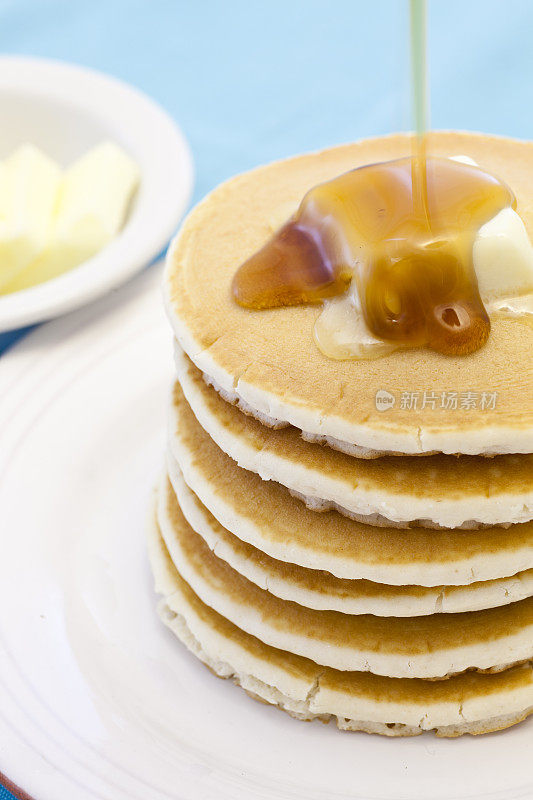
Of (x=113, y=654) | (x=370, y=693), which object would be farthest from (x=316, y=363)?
(x=113, y=654)

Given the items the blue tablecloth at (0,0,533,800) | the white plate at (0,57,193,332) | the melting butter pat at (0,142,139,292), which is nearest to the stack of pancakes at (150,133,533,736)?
the white plate at (0,57,193,332)

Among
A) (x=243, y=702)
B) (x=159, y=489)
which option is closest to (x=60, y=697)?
(x=243, y=702)

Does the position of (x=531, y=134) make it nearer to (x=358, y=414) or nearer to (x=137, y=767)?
(x=358, y=414)

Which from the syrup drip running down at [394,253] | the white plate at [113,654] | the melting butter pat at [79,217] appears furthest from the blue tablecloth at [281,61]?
the syrup drip running down at [394,253]

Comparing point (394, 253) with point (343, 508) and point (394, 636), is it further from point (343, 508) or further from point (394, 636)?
point (394, 636)

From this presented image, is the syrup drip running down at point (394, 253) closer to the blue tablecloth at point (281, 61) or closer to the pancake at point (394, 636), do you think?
the pancake at point (394, 636)
